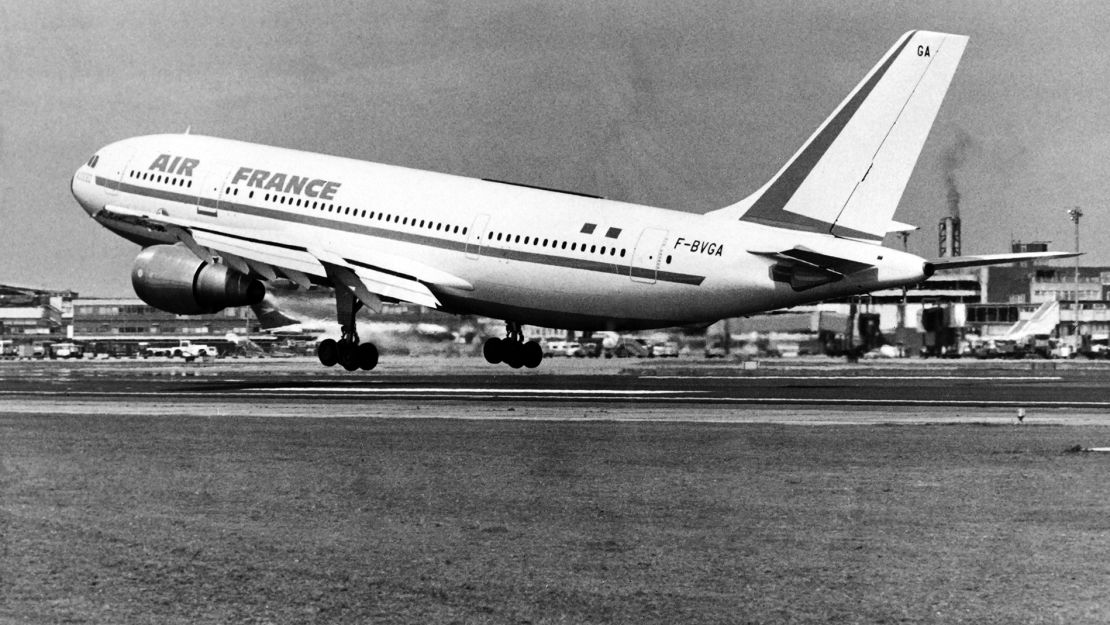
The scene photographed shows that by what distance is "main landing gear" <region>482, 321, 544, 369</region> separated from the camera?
164 feet

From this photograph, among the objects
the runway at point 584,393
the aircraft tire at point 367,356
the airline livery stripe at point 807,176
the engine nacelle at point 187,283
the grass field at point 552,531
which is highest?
the airline livery stripe at point 807,176

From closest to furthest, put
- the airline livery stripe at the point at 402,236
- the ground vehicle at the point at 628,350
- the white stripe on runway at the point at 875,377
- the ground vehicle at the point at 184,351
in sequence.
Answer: the airline livery stripe at the point at 402,236, the white stripe on runway at the point at 875,377, the ground vehicle at the point at 628,350, the ground vehicle at the point at 184,351

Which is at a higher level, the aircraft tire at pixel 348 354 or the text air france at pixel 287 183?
the text air france at pixel 287 183

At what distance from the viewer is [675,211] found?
42.8m

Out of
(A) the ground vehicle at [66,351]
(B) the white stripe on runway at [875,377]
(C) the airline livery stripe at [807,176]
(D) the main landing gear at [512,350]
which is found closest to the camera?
(C) the airline livery stripe at [807,176]

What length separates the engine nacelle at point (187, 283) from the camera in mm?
45531

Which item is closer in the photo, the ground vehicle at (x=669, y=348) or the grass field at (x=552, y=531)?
the grass field at (x=552, y=531)

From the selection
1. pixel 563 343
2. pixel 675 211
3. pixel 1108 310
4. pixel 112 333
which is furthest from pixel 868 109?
pixel 1108 310

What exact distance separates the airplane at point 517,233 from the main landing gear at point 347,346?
50 mm

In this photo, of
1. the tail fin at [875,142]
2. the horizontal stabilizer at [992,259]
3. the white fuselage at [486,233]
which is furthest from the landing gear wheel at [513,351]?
the horizontal stabilizer at [992,259]

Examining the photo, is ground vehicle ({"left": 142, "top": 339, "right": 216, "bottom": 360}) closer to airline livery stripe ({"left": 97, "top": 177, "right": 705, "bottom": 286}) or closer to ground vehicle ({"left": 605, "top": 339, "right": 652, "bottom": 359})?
ground vehicle ({"left": 605, "top": 339, "right": 652, "bottom": 359})

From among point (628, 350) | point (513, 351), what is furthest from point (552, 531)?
point (628, 350)

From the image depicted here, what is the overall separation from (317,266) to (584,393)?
11.7m

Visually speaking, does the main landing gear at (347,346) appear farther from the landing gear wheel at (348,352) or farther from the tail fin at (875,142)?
the tail fin at (875,142)
